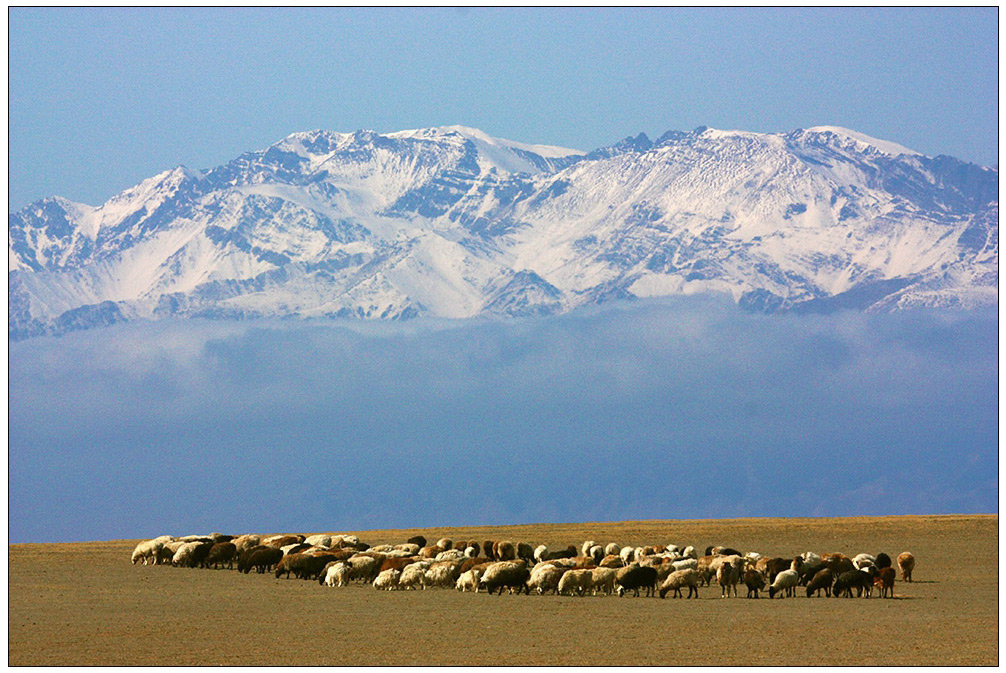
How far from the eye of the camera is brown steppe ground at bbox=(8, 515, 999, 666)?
898 inches

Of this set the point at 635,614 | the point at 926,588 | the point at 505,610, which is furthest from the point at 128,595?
the point at 926,588

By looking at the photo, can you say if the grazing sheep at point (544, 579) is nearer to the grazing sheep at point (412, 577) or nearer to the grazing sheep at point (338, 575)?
the grazing sheep at point (412, 577)

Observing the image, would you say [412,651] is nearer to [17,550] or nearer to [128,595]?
[128,595]

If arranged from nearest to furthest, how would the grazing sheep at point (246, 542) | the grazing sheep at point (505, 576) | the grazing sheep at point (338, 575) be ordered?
1. the grazing sheep at point (505, 576)
2. the grazing sheep at point (338, 575)
3. the grazing sheep at point (246, 542)

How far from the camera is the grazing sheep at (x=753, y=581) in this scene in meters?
32.1

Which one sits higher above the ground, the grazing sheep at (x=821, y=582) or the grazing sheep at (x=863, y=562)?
the grazing sheep at (x=863, y=562)

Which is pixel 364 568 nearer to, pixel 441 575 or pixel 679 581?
pixel 441 575

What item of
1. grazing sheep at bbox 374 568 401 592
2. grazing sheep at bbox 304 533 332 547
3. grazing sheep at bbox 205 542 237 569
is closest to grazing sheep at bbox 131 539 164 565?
grazing sheep at bbox 205 542 237 569

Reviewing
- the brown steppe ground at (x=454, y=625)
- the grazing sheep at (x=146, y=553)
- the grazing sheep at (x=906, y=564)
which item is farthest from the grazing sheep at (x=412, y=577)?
the grazing sheep at (x=906, y=564)

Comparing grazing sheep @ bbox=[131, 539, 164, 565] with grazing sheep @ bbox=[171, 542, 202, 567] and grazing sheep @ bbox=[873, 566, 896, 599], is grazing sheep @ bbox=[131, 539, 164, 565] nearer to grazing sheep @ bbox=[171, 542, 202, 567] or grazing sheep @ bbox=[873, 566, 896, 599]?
grazing sheep @ bbox=[171, 542, 202, 567]

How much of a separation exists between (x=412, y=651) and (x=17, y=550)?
116ft

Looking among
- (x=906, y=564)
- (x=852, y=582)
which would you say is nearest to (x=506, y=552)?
(x=852, y=582)

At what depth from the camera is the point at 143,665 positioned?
72.3 feet

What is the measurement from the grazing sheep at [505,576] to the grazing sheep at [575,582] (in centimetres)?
111
